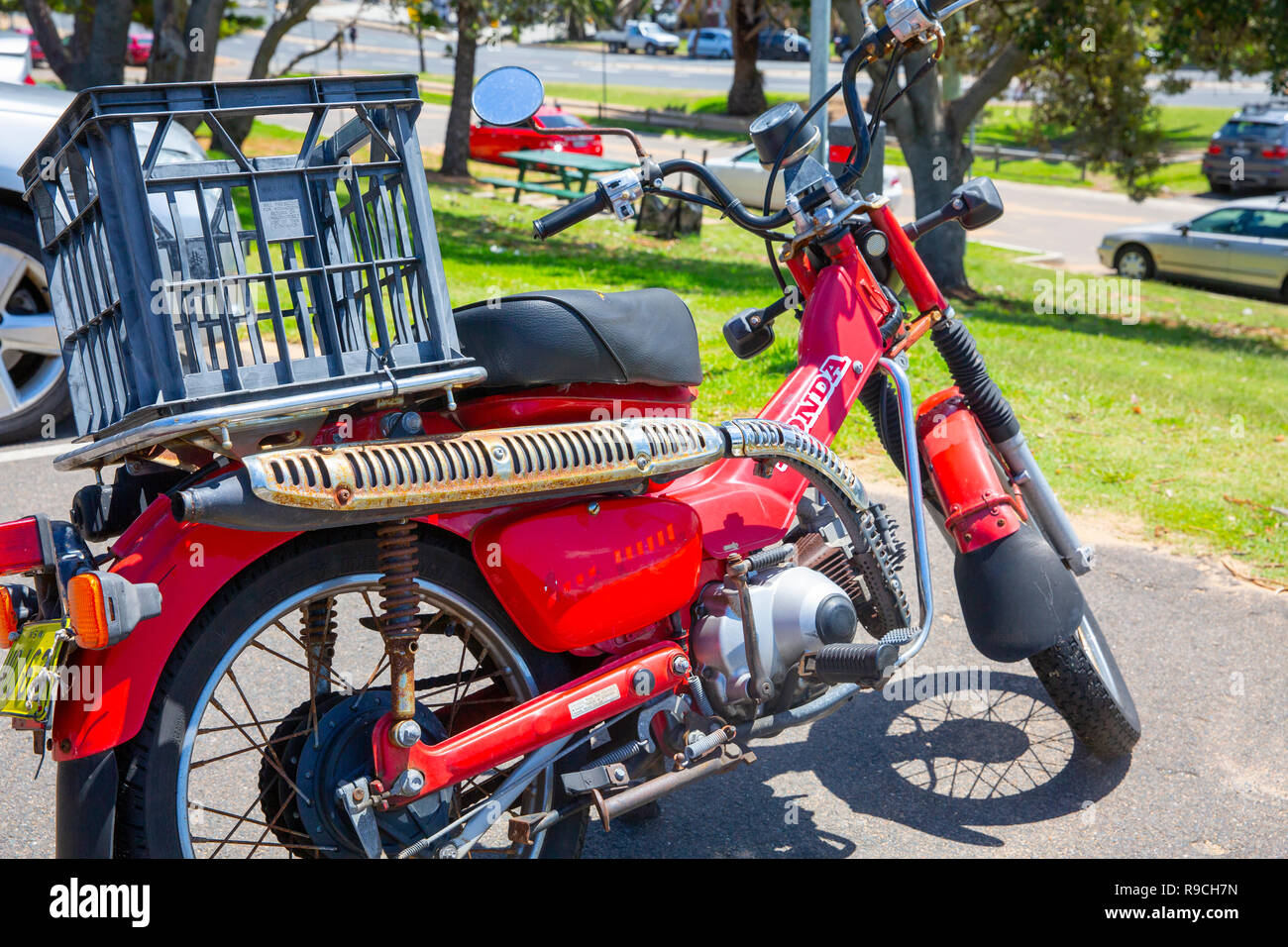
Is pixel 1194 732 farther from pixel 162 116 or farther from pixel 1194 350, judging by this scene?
pixel 1194 350

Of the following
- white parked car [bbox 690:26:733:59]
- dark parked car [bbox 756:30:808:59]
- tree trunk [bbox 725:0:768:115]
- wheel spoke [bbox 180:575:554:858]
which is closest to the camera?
wheel spoke [bbox 180:575:554:858]

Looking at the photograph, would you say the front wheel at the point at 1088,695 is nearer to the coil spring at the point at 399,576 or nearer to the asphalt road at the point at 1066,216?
the coil spring at the point at 399,576

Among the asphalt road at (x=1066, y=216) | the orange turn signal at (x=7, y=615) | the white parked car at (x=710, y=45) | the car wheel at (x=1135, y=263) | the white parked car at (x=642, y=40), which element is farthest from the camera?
the white parked car at (x=642, y=40)

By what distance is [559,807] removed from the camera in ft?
8.97

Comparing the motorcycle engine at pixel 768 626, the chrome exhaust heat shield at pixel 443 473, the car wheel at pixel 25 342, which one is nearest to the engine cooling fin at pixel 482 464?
the chrome exhaust heat shield at pixel 443 473

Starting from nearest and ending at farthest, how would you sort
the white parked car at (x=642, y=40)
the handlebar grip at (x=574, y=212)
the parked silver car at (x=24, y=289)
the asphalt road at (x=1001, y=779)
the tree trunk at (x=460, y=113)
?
the handlebar grip at (x=574, y=212)
the asphalt road at (x=1001, y=779)
the parked silver car at (x=24, y=289)
the tree trunk at (x=460, y=113)
the white parked car at (x=642, y=40)

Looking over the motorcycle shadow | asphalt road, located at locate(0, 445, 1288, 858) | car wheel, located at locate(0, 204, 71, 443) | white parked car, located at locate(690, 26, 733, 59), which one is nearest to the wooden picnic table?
car wheel, located at locate(0, 204, 71, 443)

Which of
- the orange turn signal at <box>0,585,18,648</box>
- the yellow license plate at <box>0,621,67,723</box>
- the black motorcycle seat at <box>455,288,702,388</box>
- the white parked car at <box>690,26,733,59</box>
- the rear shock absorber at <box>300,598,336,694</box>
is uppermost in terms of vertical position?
the white parked car at <box>690,26,733,59</box>

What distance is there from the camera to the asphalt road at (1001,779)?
323cm

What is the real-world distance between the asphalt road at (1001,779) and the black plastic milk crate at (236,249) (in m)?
1.44

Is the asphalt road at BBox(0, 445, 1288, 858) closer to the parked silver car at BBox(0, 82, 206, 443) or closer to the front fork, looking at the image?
the front fork

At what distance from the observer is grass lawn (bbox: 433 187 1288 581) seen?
586 centimetres

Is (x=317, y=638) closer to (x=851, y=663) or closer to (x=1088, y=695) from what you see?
(x=851, y=663)

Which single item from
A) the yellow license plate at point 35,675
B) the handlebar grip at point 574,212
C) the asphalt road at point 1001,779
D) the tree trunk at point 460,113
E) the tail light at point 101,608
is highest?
the tree trunk at point 460,113
